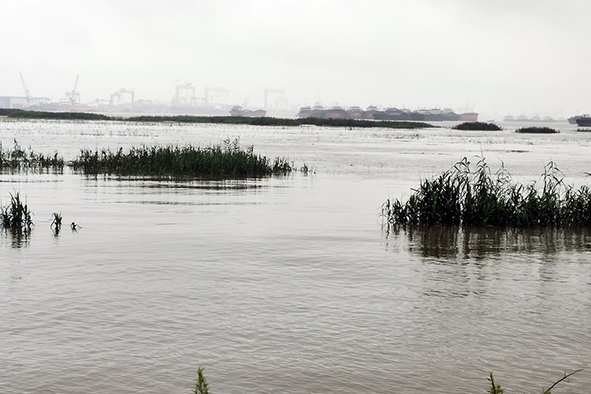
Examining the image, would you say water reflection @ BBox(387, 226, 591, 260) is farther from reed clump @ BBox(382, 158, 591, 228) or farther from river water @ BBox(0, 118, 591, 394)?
reed clump @ BBox(382, 158, 591, 228)

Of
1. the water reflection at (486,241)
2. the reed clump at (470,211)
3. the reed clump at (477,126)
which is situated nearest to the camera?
the water reflection at (486,241)

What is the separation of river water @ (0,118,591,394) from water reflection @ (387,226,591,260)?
8 centimetres

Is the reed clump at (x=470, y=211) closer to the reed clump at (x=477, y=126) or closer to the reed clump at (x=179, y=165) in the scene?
the reed clump at (x=179, y=165)

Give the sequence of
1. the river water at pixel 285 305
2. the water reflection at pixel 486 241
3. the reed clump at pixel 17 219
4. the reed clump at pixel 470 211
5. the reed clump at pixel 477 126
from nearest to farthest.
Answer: the river water at pixel 285 305 < the water reflection at pixel 486 241 < the reed clump at pixel 17 219 < the reed clump at pixel 470 211 < the reed clump at pixel 477 126

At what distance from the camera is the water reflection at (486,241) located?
Result: 1622 centimetres

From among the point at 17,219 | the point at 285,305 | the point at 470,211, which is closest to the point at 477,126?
the point at 470,211

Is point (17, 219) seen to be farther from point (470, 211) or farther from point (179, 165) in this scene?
point (179, 165)

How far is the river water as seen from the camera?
8125 mm

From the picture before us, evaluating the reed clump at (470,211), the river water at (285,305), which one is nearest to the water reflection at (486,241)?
the river water at (285,305)

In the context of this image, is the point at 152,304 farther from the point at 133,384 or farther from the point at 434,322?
the point at 434,322

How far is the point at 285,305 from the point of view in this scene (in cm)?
1091

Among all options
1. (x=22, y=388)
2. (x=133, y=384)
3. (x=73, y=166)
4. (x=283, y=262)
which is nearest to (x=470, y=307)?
(x=283, y=262)

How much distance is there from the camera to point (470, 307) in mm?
11164

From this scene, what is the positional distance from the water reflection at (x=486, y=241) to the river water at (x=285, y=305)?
0.27 ft
